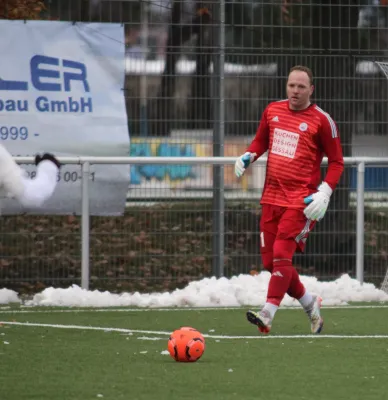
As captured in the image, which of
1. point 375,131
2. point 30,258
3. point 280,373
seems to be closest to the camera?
point 280,373

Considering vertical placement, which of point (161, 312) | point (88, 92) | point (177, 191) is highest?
point (88, 92)

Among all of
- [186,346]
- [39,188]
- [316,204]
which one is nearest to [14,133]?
[316,204]

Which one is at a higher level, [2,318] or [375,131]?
[375,131]

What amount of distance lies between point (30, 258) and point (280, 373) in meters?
6.70

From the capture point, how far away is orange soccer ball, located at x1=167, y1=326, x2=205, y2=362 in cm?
890

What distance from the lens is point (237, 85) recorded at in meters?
15.6

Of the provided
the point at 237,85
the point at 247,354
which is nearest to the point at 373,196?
the point at 237,85

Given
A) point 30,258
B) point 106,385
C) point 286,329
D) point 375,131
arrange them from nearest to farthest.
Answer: point 106,385 < point 286,329 < point 30,258 < point 375,131

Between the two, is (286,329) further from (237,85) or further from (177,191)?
(237,85)

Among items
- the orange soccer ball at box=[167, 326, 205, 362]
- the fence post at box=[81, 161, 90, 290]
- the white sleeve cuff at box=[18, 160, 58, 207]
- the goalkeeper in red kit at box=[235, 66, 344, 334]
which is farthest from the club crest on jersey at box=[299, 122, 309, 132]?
the fence post at box=[81, 161, 90, 290]

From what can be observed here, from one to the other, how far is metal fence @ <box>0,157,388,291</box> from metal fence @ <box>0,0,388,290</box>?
0.04 feet

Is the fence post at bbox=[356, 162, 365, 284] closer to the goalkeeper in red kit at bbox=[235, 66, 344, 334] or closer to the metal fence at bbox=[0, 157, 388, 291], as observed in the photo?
the metal fence at bbox=[0, 157, 388, 291]

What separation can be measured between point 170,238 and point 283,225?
14.0 feet

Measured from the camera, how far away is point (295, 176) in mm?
10859
